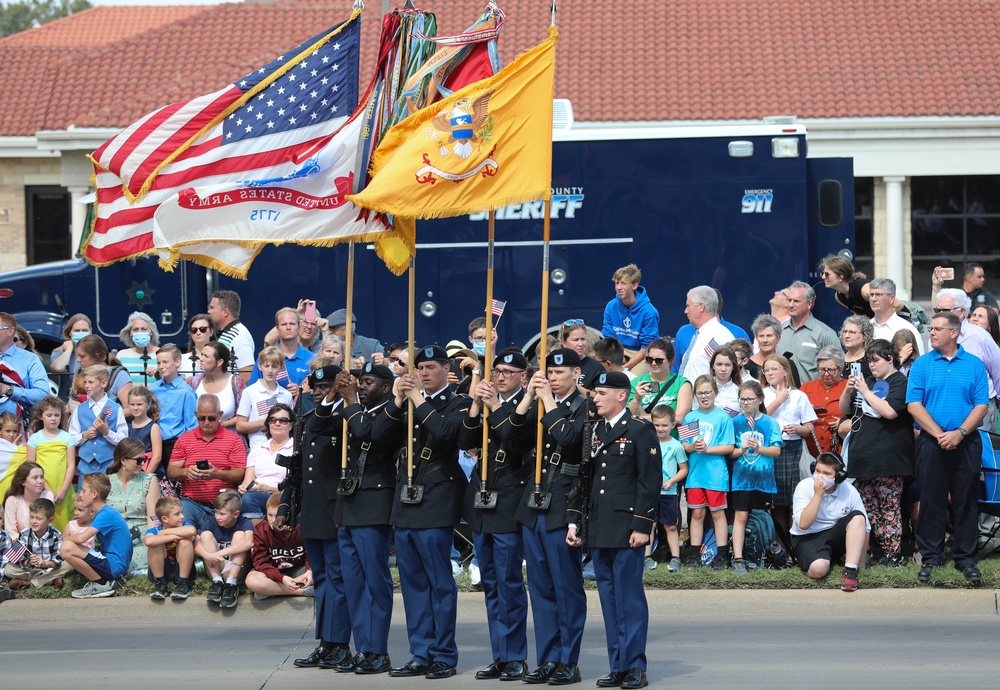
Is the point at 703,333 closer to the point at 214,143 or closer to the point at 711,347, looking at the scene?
the point at 711,347

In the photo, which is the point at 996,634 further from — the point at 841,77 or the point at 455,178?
the point at 841,77

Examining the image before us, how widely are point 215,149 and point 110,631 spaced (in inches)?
143

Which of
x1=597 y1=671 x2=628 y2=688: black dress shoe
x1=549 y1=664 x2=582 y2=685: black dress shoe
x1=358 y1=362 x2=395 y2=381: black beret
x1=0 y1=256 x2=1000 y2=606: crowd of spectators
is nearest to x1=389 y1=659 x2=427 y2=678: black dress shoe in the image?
x1=549 y1=664 x2=582 y2=685: black dress shoe

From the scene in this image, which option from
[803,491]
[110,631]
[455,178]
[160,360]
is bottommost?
[110,631]

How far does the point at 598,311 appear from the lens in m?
15.8

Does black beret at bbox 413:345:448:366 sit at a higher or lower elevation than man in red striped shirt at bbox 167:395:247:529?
higher

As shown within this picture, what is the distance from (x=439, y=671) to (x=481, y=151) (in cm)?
321

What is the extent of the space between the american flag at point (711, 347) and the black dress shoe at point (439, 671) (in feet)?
15.6

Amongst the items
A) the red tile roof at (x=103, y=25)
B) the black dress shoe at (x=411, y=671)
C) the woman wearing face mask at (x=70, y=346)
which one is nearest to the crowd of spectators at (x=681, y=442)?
the woman wearing face mask at (x=70, y=346)

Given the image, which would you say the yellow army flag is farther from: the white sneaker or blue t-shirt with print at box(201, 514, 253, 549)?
the white sneaker

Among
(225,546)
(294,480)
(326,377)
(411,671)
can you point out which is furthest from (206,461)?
(411,671)

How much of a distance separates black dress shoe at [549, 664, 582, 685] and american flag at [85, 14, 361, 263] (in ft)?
12.3

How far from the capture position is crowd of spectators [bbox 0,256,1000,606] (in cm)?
1114

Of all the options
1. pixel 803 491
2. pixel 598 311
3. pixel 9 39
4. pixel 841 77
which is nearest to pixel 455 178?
pixel 803 491
